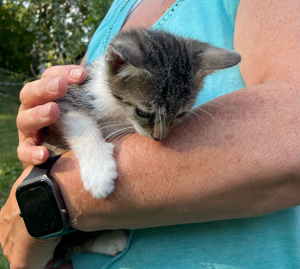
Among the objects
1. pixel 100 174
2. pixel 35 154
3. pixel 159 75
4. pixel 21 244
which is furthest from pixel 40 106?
pixel 21 244

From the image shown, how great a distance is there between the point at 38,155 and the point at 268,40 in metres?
1.19

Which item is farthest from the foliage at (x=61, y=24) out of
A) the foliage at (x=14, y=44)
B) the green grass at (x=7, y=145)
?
the foliage at (x=14, y=44)

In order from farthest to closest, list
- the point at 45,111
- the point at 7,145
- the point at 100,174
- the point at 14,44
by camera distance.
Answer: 1. the point at 14,44
2. the point at 7,145
3. the point at 45,111
4. the point at 100,174

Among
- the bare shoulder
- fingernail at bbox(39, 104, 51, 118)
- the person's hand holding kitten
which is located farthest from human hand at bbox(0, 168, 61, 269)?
the bare shoulder

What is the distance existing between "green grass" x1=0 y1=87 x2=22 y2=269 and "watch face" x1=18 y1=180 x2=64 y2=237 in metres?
1.52

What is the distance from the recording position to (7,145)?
584 centimetres

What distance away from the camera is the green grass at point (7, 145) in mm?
3878

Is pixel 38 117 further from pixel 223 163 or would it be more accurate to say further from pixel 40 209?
pixel 223 163

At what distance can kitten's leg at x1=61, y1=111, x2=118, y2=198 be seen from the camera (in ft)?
3.65

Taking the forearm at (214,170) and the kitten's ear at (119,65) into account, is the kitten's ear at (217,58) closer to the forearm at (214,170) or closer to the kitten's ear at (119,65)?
the forearm at (214,170)

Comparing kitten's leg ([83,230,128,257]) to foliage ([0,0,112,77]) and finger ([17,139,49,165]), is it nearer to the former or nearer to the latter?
finger ([17,139,49,165])

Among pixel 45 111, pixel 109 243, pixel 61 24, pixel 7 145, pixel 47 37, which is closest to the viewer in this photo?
pixel 45 111

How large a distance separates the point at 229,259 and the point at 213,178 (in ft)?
1.46

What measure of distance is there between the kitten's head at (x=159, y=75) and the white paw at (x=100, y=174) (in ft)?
0.75
